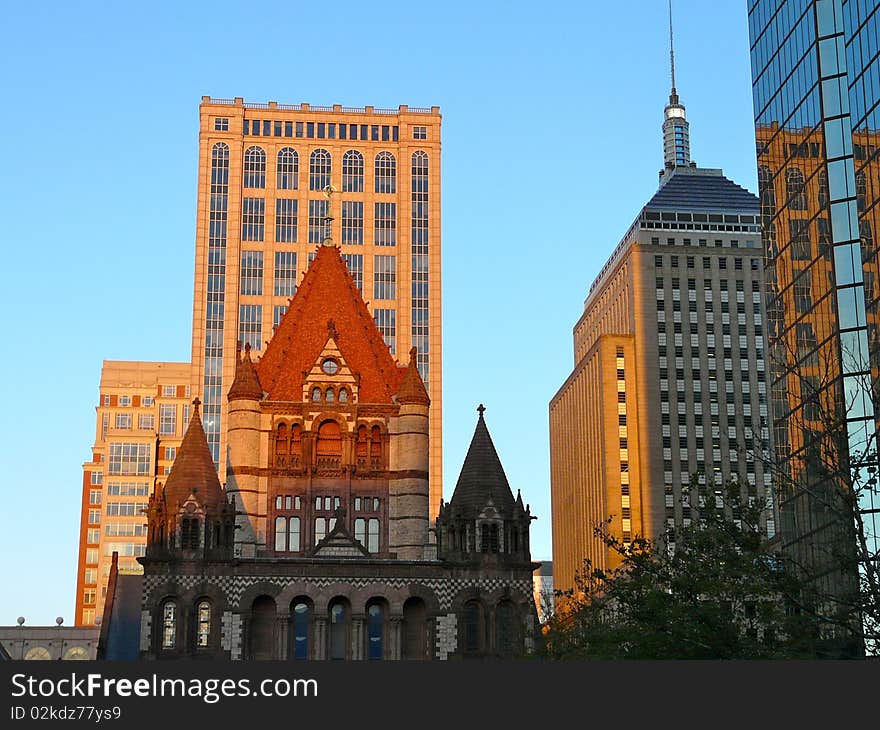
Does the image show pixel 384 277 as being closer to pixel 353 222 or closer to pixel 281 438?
pixel 353 222

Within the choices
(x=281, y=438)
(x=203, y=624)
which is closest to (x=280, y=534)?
(x=281, y=438)

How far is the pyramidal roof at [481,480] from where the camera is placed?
9525cm

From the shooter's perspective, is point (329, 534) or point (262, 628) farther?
point (329, 534)

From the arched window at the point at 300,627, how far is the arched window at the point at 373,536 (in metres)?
9.49

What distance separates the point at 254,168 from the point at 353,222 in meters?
13.5

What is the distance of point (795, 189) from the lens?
87.4m

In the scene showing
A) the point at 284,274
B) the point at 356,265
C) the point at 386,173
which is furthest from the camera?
the point at 386,173

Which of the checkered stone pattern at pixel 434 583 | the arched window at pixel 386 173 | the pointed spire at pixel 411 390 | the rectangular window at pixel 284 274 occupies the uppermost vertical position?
the arched window at pixel 386 173

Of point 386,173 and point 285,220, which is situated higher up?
point 386,173

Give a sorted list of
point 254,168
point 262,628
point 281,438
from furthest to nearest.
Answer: point 254,168 → point 281,438 → point 262,628

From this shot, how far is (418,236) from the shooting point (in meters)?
180

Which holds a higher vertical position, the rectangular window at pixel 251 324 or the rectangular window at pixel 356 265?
the rectangular window at pixel 356 265

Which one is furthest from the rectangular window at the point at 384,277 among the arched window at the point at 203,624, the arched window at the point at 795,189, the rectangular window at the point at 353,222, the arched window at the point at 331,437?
the arched window at the point at 795,189

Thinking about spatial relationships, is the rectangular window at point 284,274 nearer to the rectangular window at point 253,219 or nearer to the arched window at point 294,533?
the rectangular window at point 253,219
